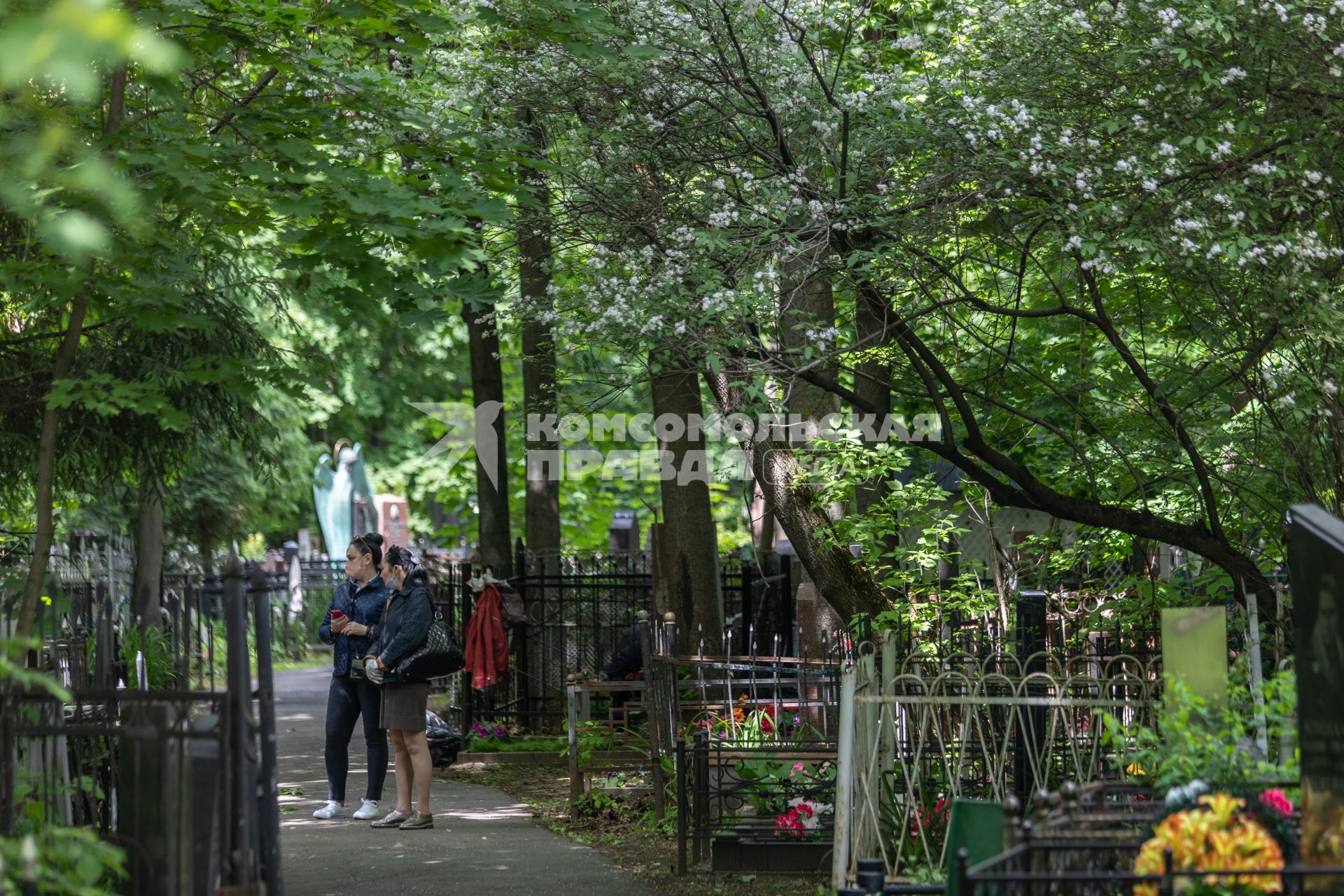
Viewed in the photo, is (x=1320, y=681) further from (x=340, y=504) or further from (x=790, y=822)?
(x=340, y=504)

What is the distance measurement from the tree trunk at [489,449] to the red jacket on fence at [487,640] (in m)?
1.58

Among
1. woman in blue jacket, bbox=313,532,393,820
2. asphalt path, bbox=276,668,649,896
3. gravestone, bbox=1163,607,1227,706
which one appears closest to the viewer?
gravestone, bbox=1163,607,1227,706

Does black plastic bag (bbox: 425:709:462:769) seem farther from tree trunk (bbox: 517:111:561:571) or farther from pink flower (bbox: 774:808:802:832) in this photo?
pink flower (bbox: 774:808:802:832)

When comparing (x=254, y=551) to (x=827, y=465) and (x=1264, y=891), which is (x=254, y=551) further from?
(x=1264, y=891)

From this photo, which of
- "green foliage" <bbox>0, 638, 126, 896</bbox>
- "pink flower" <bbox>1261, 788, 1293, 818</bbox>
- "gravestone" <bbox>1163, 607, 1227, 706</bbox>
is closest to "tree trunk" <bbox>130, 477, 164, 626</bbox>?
"green foliage" <bbox>0, 638, 126, 896</bbox>

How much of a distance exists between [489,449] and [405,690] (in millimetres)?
6373

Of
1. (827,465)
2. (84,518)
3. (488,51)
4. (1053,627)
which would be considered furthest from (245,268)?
(84,518)

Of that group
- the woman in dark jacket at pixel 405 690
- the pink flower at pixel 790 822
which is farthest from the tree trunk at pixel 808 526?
the woman in dark jacket at pixel 405 690

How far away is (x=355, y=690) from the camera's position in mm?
9148

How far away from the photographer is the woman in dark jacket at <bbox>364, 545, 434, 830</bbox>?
8.58 meters

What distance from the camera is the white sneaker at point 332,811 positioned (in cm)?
912

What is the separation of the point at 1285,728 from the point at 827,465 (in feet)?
13.5

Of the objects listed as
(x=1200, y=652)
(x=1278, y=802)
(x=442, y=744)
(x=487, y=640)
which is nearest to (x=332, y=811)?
(x=442, y=744)

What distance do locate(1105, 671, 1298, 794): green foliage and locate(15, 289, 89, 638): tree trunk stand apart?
15.4 ft
